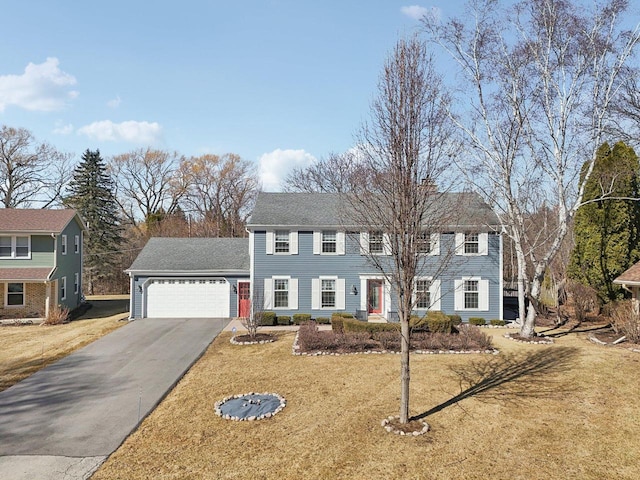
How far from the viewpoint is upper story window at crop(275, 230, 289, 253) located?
752 inches

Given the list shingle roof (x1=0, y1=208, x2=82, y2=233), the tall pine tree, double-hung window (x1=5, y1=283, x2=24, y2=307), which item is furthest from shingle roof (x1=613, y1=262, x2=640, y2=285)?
the tall pine tree

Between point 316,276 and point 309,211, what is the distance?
11.4 feet

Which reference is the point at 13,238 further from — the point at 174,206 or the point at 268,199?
the point at 174,206

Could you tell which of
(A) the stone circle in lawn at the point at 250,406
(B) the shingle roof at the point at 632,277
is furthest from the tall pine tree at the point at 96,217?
(B) the shingle roof at the point at 632,277

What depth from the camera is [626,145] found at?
18375 millimetres

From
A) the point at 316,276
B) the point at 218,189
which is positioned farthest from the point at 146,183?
the point at 316,276

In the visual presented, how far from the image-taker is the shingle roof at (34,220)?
65.6 ft

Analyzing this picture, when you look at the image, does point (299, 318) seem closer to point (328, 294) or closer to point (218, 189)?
point (328, 294)

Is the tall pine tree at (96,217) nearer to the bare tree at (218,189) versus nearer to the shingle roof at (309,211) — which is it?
the bare tree at (218,189)

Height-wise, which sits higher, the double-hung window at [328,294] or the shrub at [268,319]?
the double-hung window at [328,294]

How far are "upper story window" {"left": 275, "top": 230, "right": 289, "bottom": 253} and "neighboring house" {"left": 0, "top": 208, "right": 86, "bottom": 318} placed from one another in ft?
38.1

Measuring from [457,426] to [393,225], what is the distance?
4.32 metres

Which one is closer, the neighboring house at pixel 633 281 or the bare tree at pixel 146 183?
the neighboring house at pixel 633 281

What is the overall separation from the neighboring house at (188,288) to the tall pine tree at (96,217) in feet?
50.0
